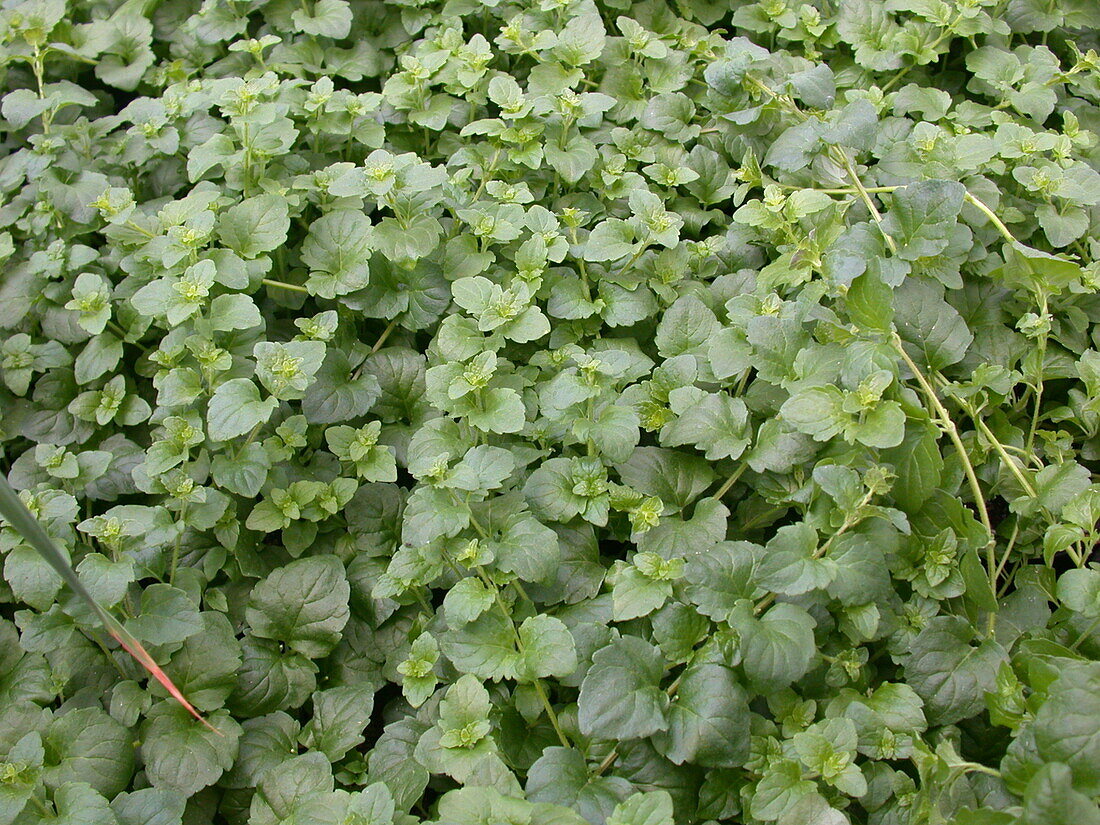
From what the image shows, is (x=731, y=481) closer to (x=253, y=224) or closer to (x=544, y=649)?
(x=544, y=649)

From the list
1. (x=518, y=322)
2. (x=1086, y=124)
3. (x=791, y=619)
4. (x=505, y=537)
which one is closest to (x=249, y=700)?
(x=505, y=537)

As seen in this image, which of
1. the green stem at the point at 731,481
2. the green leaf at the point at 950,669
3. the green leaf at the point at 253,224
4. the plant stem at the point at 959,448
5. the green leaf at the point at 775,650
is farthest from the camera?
the green leaf at the point at 253,224

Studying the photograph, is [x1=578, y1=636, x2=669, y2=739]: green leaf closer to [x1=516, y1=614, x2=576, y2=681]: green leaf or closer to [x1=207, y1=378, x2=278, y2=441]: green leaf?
[x1=516, y1=614, x2=576, y2=681]: green leaf

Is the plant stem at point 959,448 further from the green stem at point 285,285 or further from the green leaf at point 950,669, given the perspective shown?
the green stem at point 285,285

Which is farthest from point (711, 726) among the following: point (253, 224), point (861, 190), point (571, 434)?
point (253, 224)

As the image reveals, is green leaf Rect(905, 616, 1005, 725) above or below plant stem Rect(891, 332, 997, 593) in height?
below

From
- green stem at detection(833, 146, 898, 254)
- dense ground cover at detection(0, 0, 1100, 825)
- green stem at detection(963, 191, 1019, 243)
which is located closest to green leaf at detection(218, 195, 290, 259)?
dense ground cover at detection(0, 0, 1100, 825)

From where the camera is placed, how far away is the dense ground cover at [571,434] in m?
1.83

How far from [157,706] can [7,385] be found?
3.69 ft

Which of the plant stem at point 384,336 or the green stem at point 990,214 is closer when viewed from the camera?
the green stem at point 990,214

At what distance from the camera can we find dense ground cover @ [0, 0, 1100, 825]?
1.83 meters

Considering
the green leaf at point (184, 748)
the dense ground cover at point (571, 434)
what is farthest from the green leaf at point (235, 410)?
the green leaf at point (184, 748)

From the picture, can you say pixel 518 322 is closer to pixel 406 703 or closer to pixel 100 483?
pixel 406 703

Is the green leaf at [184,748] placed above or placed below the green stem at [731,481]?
below
